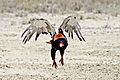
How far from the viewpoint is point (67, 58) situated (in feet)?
36.9

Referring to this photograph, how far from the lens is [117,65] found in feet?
33.1

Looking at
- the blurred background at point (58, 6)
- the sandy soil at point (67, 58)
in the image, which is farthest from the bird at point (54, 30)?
the blurred background at point (58, 6)

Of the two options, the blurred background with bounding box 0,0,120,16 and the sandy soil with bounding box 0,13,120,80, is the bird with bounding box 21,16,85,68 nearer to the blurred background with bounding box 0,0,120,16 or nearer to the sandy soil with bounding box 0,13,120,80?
the sandy soil with bounding box 0,13,120,80

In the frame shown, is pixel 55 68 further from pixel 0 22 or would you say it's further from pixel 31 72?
pixel 0 22

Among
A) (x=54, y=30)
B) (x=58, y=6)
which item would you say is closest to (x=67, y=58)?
(x=54, y=30)

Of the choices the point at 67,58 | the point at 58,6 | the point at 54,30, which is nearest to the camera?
the point at 54,30

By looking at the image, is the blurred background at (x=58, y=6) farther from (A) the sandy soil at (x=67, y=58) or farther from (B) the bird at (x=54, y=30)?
(B) the bird at (x=54, y=30)

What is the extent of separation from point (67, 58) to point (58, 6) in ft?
62.5

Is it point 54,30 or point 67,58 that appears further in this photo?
point 67,58

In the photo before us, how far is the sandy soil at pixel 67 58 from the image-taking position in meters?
8.90

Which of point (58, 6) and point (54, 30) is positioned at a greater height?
point (54, 30)

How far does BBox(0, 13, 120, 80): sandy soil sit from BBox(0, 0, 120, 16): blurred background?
26.9ft

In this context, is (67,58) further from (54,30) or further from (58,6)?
(58,6)

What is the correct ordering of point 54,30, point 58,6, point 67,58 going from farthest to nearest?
point 58,6, point 67,58, point 54,30
